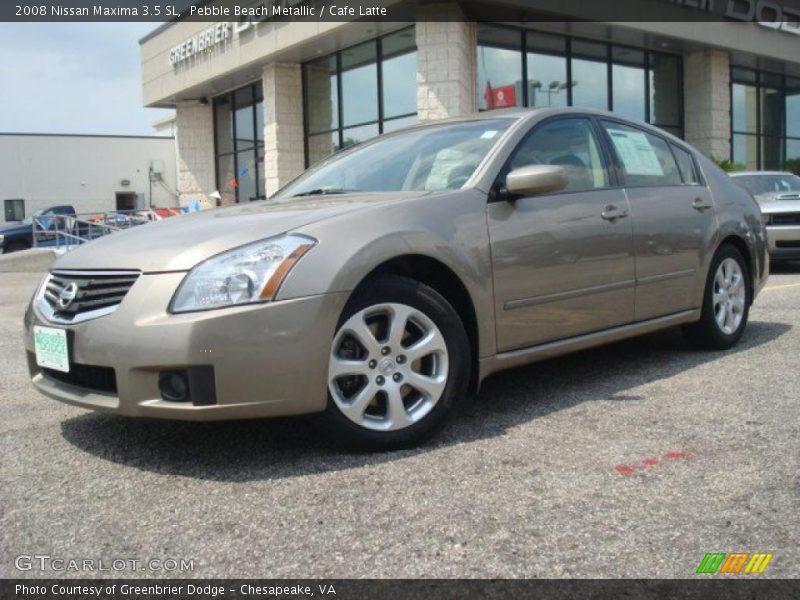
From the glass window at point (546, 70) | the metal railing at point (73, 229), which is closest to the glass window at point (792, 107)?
the glass window at point (546, 70)

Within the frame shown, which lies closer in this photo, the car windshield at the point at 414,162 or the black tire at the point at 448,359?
the black tire at the point at 448,359

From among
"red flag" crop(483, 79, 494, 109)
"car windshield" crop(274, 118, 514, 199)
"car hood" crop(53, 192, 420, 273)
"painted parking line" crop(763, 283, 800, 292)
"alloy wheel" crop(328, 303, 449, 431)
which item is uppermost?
"red flag" crop(483, 79, 494, 109)

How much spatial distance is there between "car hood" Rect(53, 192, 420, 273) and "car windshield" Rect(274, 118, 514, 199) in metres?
0.26

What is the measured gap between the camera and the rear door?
451 cm

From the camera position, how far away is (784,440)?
3.28 metres

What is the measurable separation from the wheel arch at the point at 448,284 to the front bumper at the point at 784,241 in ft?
26.5

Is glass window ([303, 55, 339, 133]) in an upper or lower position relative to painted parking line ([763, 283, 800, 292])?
upper

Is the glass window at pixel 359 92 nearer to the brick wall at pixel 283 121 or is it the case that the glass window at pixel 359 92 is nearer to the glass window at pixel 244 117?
the brick wall at pixel 283 121

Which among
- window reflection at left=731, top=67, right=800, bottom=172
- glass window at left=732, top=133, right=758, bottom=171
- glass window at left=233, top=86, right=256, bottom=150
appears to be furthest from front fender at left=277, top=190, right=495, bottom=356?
glass window at left=233, top=86, right=256, bottom=150

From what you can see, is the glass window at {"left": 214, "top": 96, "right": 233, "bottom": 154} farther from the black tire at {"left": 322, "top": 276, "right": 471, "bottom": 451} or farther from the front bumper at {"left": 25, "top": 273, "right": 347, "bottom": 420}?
the front bumper at {"left": 25, "top": 273, "right": 347, "bottom": 420}

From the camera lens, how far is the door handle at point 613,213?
4.24 m

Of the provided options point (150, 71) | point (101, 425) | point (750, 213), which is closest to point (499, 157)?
point (101, 425)

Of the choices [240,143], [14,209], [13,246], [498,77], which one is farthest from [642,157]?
[14,209]

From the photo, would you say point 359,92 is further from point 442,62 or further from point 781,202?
point 781,202
